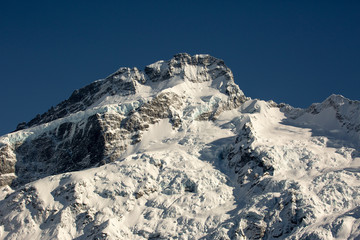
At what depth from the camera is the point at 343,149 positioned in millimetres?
163250

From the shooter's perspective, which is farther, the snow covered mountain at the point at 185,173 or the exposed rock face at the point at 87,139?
the exposed rock face at the point at 87,139

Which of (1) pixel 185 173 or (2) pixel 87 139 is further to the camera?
(2) pixel 87 139

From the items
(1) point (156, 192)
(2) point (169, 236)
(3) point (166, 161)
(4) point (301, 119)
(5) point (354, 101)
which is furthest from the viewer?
(4) point (301, 119)

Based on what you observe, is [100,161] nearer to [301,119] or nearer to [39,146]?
[39,146]

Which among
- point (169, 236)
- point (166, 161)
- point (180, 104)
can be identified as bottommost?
point (169, 236)

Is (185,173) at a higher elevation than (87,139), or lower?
lower

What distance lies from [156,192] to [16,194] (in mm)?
34942

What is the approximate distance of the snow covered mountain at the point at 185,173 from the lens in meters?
136

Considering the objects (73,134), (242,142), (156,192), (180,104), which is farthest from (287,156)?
(73,134)

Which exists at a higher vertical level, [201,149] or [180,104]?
[180,104]

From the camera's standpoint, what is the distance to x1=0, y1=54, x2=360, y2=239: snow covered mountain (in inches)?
5354

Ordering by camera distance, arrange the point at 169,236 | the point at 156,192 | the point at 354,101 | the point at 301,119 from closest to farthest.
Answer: the point at 169,236, the point at 156,192, the point at 354,101, the point at 301,119

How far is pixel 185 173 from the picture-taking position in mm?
157125

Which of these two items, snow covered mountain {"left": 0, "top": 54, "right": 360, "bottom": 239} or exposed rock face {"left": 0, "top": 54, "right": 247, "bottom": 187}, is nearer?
snow covered mountain {"left": 0, "top": 54, "right": 360, "bottom": 239}
